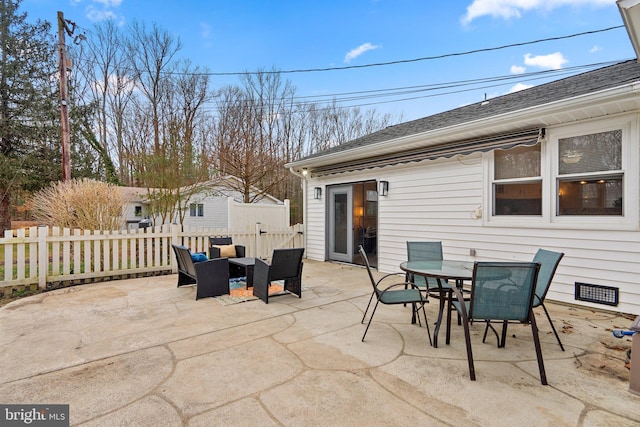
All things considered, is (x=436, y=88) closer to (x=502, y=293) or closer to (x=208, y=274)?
(x=208, y=274)

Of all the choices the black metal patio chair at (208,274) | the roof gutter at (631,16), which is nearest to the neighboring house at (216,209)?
the black metal patio chair at (208,274)

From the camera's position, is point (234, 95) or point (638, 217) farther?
point (234, 95)

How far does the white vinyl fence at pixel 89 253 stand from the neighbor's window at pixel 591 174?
6406 millimetres

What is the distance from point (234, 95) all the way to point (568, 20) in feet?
44.6

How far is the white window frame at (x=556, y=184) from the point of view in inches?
151

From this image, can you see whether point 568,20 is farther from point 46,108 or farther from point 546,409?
point 46,108

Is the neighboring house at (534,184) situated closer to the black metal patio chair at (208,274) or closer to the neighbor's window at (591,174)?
the neighbor's window at (591,174)

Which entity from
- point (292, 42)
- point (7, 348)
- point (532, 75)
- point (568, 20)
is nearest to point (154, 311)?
point (7, 348)

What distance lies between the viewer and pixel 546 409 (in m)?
1.98

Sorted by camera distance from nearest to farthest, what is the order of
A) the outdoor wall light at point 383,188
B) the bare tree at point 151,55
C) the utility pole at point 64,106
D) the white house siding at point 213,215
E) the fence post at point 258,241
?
the outdoor wall light at point 383,188, the fence post at point 258,241, the utility pole at point 64,106, the white house siding at point 213,215, the bare tree at point 151,55

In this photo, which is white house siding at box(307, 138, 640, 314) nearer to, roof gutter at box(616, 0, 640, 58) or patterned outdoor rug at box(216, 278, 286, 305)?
roof gutter at box(616, 0, 640, 58)

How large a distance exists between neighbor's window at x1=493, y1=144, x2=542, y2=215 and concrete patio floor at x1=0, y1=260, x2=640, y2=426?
1571mm

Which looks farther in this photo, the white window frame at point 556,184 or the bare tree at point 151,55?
the bare tree at point 151,55

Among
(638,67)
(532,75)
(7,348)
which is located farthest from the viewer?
(532,75)
